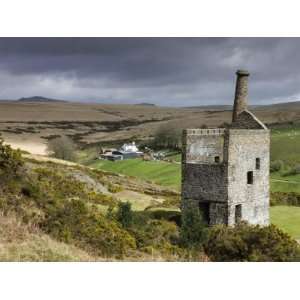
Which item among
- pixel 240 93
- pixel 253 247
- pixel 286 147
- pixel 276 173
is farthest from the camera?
pixel 286 147

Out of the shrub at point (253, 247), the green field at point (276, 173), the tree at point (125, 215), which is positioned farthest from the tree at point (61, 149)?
the shrub at point (253, 247)

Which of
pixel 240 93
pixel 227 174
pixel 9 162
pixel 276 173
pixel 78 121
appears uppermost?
pixel 78 121

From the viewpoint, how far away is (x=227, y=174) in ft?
87.6

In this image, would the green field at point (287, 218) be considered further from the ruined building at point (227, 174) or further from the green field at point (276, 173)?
the ruined building at point (227, 174)

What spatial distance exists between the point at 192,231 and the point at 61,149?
54.0 meters

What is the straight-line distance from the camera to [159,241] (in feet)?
57.6

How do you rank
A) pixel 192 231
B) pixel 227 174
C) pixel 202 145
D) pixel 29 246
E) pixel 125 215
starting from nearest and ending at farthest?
1. pixel 29 246
2. pixel 192 231
3. pixel 125 215
4. pixel 227 174
5. pixel 202 145

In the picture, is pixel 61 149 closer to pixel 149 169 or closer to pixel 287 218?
pixel 149 169

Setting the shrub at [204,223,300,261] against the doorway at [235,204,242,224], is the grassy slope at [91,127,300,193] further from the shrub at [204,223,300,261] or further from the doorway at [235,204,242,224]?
the shrub at [204,223,300,261]

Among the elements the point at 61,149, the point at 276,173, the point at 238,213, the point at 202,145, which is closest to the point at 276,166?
the point at 276,173

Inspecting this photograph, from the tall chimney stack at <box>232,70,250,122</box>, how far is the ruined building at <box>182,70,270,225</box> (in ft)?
4.96

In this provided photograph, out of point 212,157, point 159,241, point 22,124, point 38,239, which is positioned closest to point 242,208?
point 212,157
